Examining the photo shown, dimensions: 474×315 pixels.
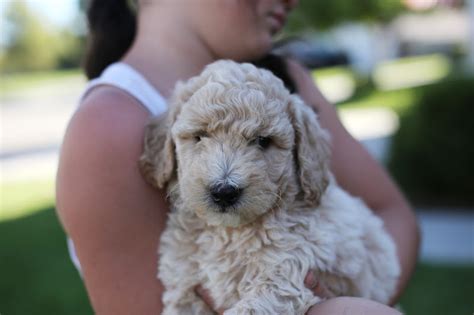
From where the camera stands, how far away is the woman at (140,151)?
262cm

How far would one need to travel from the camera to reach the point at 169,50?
3.19 meters

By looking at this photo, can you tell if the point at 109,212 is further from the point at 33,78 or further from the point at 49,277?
the point at 33,78

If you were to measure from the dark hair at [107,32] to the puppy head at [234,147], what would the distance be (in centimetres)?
108

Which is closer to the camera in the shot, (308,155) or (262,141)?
(262,141)

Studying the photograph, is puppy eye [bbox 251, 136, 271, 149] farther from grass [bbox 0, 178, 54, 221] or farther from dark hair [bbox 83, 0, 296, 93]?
grass [bbox 0, 178, 54, 221]

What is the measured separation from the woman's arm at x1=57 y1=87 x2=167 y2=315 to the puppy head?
0.38 ft

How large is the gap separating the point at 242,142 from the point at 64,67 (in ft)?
205

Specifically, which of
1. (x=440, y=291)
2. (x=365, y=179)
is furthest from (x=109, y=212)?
(x=440, y=291)

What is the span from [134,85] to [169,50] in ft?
1.35

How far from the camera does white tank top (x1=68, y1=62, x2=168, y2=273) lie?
2.85 metres

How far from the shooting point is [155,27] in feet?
10.6

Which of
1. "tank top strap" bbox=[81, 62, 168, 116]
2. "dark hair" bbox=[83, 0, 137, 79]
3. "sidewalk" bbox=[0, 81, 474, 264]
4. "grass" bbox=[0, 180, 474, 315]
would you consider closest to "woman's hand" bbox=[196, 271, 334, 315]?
"tank top strap" bbox=[81, 62, 168, 116]

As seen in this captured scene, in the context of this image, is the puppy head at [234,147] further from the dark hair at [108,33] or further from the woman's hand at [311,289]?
the dark hair at [108,33]

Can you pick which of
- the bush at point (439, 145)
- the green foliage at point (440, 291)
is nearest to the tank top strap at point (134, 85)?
the green foliage at point (440, 291)
